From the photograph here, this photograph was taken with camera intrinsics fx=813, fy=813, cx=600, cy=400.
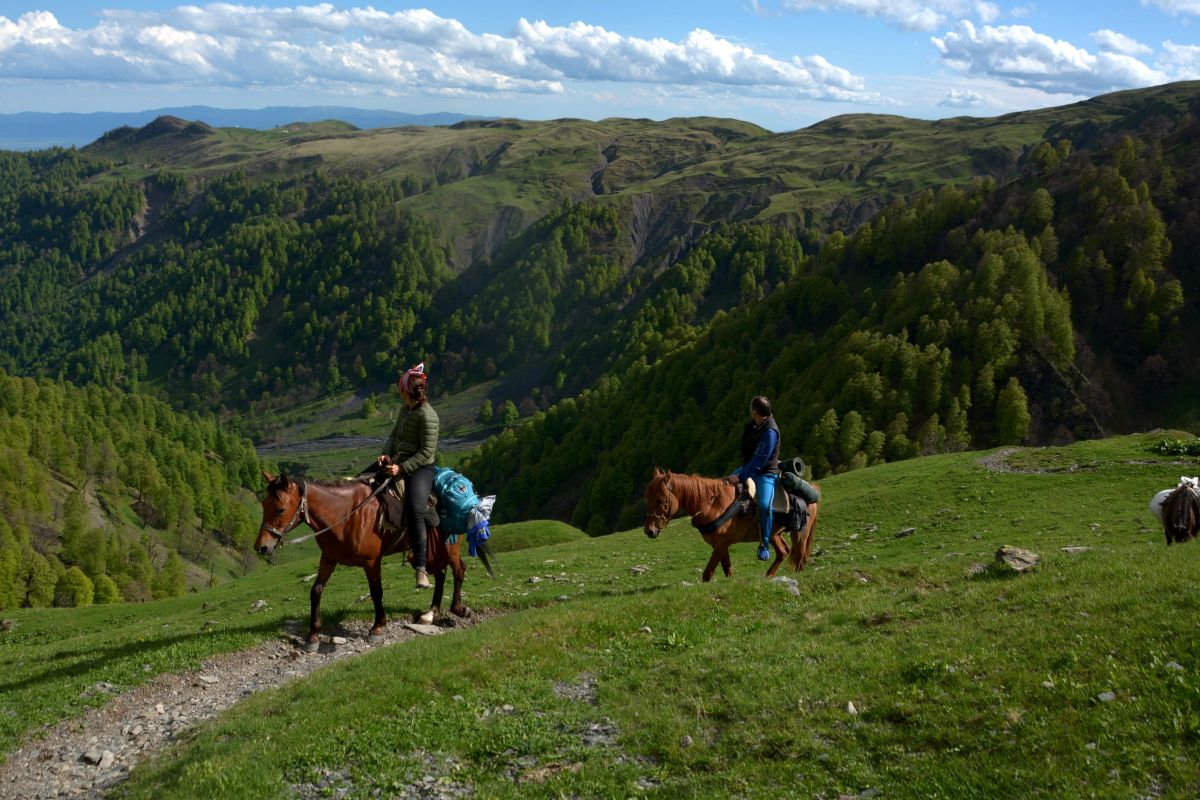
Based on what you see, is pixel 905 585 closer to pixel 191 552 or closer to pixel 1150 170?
pixel 1150 170

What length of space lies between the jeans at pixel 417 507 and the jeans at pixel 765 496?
8.91 m

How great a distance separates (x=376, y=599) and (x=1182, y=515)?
21473mm

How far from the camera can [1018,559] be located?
64.4ft

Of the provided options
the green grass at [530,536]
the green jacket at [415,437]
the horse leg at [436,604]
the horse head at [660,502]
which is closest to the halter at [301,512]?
the green jacket at [415,437]

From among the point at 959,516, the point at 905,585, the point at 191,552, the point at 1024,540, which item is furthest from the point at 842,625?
the point at 191,552

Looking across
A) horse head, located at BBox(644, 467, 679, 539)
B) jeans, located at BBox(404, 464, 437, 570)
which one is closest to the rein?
jeans, located at BBox(404, 464, 437, 570)

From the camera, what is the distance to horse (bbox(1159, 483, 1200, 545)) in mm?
21672

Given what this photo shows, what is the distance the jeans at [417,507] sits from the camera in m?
20.2

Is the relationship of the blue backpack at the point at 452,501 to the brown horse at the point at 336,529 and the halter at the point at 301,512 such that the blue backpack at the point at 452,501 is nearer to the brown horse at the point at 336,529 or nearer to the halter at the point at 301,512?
the brown horse at the point at 336,529

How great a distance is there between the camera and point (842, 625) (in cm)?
1669

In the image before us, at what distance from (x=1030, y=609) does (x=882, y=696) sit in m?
4.47

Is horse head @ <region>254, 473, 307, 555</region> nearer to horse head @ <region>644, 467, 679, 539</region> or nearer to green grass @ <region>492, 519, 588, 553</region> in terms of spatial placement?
horse head @ <region>644, 467, 679, 539</region>

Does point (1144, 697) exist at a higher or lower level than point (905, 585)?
higher

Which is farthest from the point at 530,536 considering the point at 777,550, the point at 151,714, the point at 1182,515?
the point at 1182,515
